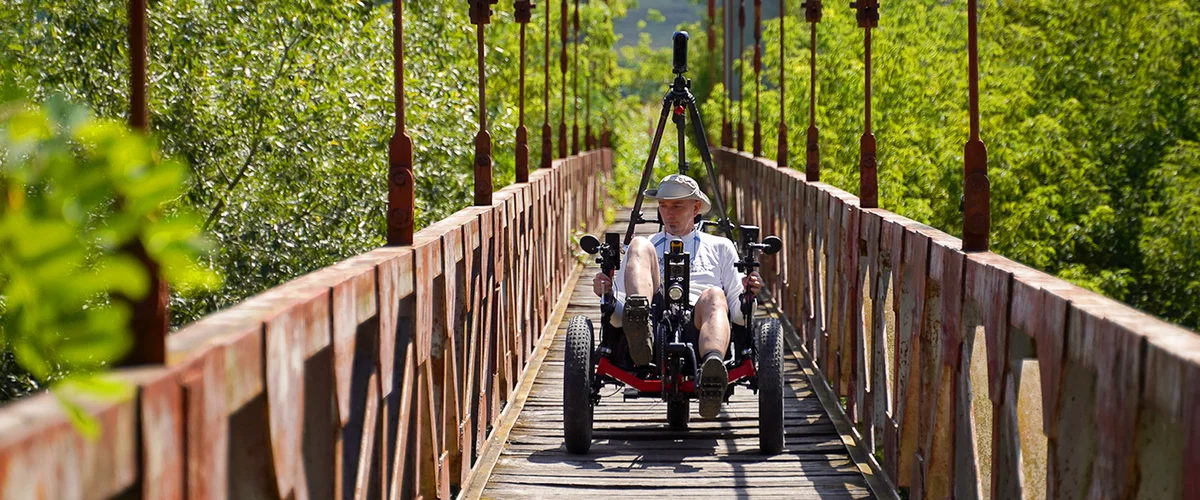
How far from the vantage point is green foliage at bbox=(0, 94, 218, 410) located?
47.3 inches

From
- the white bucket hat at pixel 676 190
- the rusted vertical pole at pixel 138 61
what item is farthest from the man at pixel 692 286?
the rusted vertical pole at pixel 138 61

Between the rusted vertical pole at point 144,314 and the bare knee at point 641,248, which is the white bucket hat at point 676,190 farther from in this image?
the rusted vertical pole at point 144,314

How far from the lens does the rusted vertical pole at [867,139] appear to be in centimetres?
800

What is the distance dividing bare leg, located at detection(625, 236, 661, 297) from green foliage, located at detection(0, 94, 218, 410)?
5.52m

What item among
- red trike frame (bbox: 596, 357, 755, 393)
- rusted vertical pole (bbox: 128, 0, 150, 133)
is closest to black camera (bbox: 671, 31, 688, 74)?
red trike frame (bbox: 596, 357, 755, 393)

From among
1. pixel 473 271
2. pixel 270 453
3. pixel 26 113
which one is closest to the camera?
pixel 26 113

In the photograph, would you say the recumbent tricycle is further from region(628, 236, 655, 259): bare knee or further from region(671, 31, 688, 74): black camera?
region(671, 31, 688, 74): black camera

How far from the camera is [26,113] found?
1249 mm

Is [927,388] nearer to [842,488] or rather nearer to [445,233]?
[842,488]

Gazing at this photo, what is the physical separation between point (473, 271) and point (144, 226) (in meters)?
5.74

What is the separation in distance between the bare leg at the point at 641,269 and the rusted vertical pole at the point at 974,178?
1.74m

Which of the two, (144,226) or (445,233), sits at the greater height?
(144,226)

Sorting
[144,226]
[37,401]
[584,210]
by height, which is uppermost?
[144,226]

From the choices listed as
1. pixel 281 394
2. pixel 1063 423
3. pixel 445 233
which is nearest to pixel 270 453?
pixel 281 394
